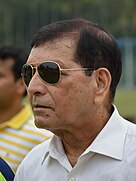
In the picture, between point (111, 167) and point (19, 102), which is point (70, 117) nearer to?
point (111, 167)

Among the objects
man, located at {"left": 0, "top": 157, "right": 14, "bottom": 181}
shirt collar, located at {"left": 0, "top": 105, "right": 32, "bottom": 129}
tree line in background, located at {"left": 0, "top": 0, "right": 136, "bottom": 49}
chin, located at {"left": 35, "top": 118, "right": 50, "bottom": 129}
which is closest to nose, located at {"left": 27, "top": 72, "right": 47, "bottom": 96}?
chin, located at {"left": 35, "top": 118, "right": 50, "bottom": 129}

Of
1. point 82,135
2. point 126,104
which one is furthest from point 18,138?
point 126,104

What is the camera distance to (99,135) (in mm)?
2736

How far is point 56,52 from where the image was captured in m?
2.68

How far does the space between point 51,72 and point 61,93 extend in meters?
0.09

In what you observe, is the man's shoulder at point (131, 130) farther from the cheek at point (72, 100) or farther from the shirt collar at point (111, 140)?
the cheek at point (72, 100)

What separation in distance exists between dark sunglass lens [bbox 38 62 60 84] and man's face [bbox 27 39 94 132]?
2cm

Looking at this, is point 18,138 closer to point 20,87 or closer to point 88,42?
point 20,87

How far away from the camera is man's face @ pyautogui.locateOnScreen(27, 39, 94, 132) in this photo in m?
2.66

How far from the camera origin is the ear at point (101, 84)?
2.72m

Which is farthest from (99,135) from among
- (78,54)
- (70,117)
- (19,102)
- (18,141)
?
(19,102)

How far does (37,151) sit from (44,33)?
54 cm

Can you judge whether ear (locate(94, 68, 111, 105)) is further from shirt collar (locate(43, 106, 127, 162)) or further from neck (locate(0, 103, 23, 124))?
neck (locate(0, 103, 23, 124))

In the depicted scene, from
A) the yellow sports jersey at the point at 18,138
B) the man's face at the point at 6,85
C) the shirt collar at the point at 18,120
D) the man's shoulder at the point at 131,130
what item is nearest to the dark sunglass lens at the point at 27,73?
the man's shoulder at the point at 131,130
